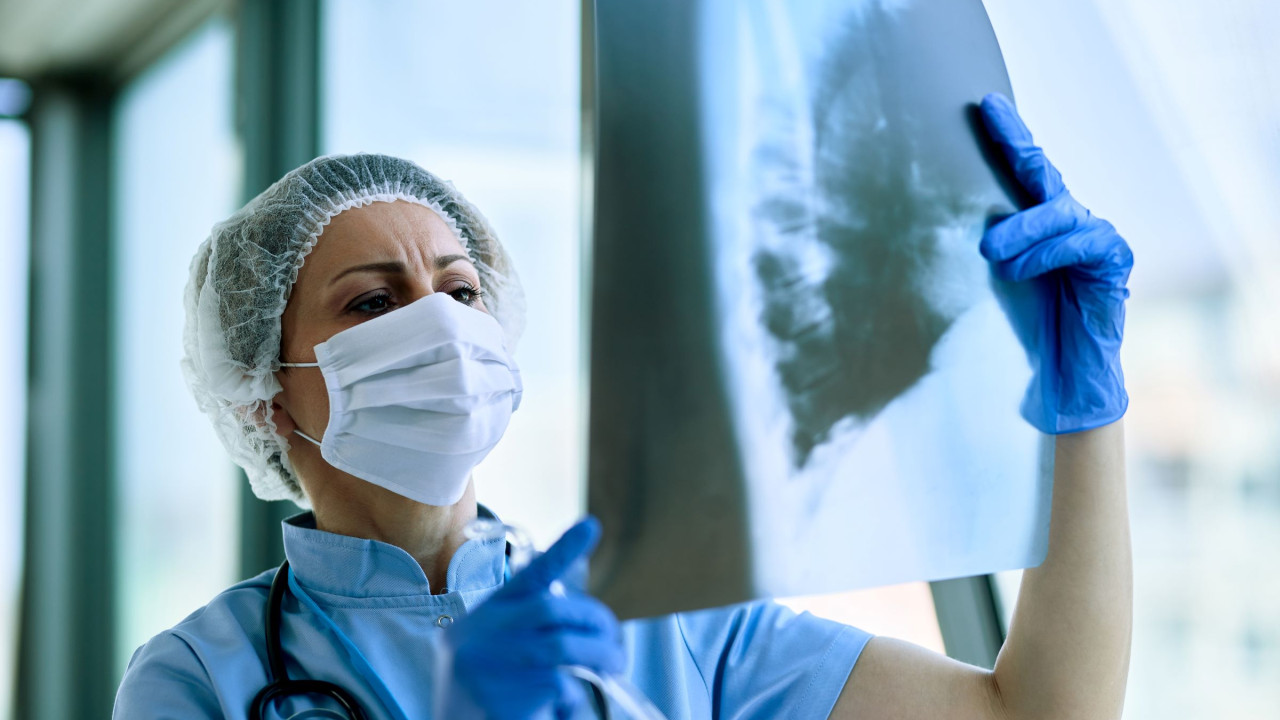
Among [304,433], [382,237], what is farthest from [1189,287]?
[304,433]

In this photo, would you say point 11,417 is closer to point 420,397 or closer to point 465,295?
point 465,295

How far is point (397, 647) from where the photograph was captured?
1.15 metres

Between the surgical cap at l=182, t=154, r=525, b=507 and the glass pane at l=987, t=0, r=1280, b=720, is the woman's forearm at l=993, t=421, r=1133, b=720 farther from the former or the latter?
the surgical cap at l=182, t=154, r=525, b=507

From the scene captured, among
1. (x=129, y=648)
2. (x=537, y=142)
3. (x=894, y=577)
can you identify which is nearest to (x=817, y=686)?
(x=894, y=577)

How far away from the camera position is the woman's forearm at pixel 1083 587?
958 millimetres

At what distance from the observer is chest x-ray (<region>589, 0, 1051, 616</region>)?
70 centimetres

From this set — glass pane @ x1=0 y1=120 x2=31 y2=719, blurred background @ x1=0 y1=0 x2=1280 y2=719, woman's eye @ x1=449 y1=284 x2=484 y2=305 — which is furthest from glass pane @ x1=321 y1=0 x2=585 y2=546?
glass pane @ x1=0 y1=120 x2=31 y2=719

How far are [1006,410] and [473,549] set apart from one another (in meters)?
0.68

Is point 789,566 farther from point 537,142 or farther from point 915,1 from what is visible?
point 537,142

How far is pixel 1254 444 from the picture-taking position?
1241 millimetres

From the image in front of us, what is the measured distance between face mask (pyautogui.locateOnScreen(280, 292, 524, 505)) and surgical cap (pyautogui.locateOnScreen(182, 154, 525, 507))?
183 mm

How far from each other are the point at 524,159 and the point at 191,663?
1.47 meters

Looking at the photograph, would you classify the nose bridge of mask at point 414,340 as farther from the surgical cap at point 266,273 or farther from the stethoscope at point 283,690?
the stethoscope at point 283,690

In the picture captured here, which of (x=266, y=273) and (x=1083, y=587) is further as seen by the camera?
(x=266, y=273)
